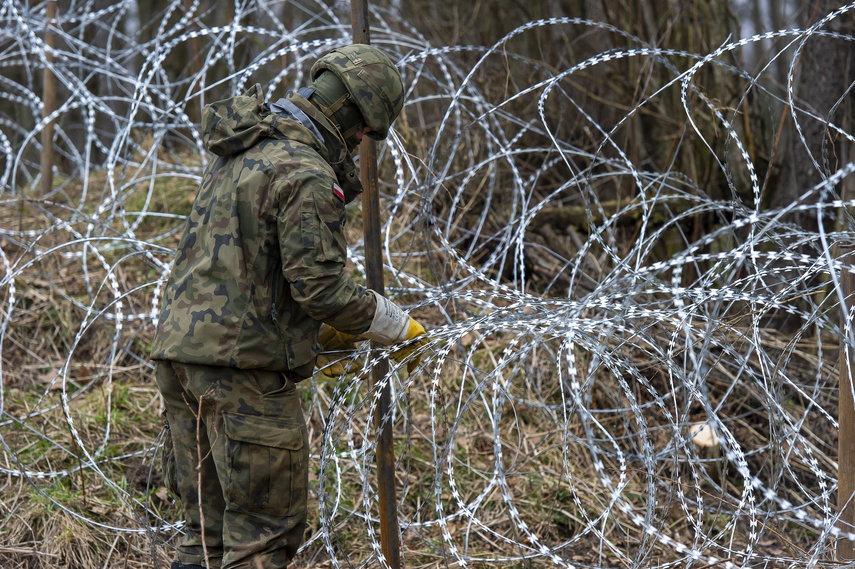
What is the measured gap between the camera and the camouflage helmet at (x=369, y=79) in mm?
2430

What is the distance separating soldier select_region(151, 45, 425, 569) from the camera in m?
2.30

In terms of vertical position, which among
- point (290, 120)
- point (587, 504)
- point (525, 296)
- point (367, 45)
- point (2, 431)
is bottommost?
point (587, 504)

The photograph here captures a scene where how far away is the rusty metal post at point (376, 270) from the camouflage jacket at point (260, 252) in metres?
0.32

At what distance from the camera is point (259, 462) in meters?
2.39

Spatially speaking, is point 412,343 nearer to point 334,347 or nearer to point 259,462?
point 334,347

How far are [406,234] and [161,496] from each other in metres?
2.56

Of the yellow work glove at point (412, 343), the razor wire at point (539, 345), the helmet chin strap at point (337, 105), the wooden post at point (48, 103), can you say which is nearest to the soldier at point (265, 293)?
the helmet chin strap at point (337, 105)

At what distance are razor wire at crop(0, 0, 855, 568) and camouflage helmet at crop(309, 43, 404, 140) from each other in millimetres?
489

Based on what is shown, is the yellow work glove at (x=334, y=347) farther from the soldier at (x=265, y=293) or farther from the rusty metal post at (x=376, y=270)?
the soldier at (x=265, y=293)

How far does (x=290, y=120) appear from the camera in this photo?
2404 millimetres

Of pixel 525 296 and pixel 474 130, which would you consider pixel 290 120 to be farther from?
pixel 474 130

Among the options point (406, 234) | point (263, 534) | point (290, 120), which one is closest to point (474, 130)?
point (406, 234)

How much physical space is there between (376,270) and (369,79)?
0.72 meters

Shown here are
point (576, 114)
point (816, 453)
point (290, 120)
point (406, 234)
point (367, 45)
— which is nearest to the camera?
point (290, 120)
